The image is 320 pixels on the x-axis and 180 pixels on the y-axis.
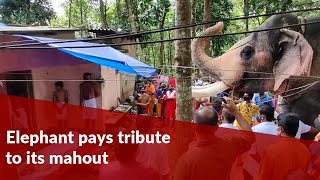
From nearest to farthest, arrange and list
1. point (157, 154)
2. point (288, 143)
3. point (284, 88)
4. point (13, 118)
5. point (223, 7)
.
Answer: point (288, 143) → point (157, 154) → point (284, 88) → point (13, 118) → point (223, 7)

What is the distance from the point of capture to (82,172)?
523 centimetres

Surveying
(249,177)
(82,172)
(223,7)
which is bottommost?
(82,172)

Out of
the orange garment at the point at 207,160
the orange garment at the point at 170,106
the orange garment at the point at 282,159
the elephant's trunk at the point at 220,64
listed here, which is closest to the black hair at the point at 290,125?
the orange garment at the point at 282,159

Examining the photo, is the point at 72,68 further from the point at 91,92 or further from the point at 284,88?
the point at 284,88

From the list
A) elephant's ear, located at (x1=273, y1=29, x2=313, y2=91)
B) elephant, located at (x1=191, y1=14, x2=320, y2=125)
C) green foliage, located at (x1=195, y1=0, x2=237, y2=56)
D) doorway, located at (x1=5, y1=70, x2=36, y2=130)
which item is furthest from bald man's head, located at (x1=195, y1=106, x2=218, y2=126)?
green foliage, located at (x1=195, y1=0, x2=237, y2=56)

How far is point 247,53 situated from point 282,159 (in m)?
2.62

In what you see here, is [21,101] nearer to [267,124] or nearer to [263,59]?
[263,59]

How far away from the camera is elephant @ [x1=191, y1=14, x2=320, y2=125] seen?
4.91 meters

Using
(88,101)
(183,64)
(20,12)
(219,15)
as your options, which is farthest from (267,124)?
(20,12)

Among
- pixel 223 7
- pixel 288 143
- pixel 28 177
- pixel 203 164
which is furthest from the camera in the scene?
pixel 223 7

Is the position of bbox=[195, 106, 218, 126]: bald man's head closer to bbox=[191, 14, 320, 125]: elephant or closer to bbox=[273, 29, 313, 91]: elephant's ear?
bbox=[191, 14, 320, 125]: elephant

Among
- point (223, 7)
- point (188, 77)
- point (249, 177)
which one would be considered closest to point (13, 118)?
point (188, 77)

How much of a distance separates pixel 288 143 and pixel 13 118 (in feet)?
15.0

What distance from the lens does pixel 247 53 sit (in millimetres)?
5242
